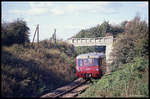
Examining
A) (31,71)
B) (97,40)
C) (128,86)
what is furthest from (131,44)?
(31,71)

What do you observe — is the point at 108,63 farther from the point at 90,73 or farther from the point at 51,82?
the point at 51,82

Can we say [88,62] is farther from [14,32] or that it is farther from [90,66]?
[14,32]

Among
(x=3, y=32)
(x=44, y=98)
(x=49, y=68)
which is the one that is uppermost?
(x=3, y=32)

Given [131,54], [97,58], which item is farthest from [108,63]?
[97,58]

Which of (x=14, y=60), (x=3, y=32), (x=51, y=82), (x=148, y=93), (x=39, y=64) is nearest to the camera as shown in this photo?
(x=148, y=93)

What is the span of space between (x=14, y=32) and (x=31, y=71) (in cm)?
412

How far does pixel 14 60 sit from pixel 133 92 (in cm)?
1026

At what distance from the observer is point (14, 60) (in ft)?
65.5

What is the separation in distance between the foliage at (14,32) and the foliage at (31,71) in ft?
1.55

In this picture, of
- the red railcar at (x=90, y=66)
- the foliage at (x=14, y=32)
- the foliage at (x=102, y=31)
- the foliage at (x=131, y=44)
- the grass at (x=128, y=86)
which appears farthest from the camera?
the foliage at (x=102, y=31)

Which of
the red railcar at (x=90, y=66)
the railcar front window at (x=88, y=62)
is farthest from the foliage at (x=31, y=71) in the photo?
the railcar front window at (x=88, y=62)

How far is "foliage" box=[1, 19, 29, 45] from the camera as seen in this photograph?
611 inches

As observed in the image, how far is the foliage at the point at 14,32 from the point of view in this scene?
50.9 feet

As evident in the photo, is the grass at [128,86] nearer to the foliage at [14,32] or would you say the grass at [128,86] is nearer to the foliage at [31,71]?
the foliage at [31,71]
